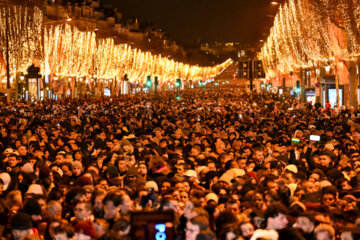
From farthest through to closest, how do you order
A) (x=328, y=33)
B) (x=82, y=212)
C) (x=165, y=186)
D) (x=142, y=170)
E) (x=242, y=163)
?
(x=328, y=33)
(x=242, y=163)
(x=142, y=170)
(x=165, y=186)
(x=82, y=212)

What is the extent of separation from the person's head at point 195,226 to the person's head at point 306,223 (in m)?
1.08

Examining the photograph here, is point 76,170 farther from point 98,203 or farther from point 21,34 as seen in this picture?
point 21,34

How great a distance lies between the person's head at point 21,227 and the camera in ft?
23.7

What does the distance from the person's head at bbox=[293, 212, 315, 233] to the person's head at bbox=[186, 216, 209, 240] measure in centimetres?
108

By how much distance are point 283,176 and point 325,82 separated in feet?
125

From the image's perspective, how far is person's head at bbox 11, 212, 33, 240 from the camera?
724cm

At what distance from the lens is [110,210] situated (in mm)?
8023

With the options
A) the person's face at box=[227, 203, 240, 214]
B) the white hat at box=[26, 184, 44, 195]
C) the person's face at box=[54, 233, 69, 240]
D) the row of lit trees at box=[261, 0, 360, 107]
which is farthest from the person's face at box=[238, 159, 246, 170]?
the row of lit trees at box=[261, 0, 360, 107]

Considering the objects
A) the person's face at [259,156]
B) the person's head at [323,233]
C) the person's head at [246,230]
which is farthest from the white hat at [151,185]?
the person's face at [259,156]

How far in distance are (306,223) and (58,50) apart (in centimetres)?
6145

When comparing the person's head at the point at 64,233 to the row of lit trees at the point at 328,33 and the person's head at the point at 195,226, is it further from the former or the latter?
the row of lit trees at the point at 328,33

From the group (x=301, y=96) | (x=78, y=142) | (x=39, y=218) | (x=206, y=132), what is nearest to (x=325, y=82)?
(x=301, y=96)

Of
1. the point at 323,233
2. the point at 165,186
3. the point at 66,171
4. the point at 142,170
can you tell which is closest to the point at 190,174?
the point at 142,170

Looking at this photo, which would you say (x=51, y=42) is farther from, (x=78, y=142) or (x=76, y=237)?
(x=76, y=237)
